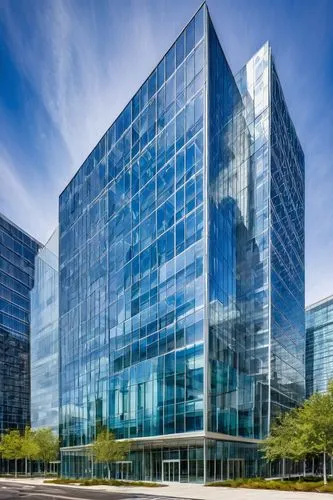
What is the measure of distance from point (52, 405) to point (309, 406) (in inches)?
2323

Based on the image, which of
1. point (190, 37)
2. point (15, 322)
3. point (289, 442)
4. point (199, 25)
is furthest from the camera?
point (15, 322)

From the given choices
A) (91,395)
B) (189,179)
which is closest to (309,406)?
(189,179)

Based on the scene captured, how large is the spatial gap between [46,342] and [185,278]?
53715mm

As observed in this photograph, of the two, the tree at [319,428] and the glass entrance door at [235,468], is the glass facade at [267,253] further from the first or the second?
the tree at [319,428]

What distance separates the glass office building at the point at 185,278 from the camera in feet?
134

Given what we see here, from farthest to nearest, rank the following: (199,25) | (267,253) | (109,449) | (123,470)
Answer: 1. (267,253)
2. (123,470)
3. (199,25)
4. (109,449)

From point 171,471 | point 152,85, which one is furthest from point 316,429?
point 152,85

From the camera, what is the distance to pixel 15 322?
338 feet

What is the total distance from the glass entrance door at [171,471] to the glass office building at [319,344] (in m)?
64.5

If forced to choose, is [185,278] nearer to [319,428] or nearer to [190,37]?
[319,428]

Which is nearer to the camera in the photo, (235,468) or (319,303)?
(235,468)

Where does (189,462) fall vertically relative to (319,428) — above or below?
below

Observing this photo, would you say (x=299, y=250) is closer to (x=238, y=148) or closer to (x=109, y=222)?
(x=238, y=148)

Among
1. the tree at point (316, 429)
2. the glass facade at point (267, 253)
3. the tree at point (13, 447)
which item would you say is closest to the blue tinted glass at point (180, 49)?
the glass facade at point (267, 253)
